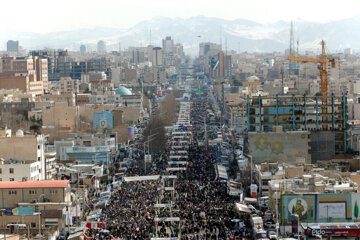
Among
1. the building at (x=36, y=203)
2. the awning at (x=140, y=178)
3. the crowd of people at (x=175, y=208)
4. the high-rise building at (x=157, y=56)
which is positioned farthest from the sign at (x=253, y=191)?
the high-rise building at (x=157, y=56)

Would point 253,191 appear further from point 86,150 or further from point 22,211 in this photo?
point 86,150

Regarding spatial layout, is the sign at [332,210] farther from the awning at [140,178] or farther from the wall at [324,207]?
the awning at [140,178]

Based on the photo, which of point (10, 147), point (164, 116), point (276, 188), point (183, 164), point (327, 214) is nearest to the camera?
point (327, 214)

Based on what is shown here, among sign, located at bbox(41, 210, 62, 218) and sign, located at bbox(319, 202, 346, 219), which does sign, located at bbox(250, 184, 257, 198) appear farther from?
sign, located at bbox(41, 210, 62, 218)

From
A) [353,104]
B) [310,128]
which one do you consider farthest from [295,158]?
[353,104]

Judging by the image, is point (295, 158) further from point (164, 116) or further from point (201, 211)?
point (164, 116)

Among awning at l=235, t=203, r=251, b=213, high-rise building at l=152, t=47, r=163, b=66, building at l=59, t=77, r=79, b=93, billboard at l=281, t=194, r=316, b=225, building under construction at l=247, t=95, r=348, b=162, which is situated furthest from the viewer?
high-rise building at l=152, t=47, r=163, b=66

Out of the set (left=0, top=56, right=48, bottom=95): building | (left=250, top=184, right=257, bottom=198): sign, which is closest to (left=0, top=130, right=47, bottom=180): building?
(left=250, top=184, right=257, bottom=198): sign
